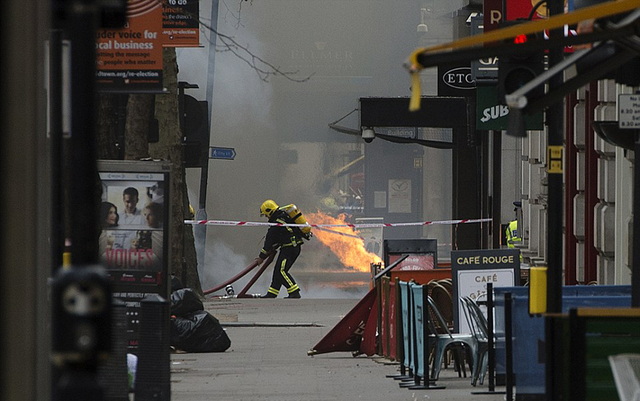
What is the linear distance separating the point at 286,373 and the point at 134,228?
112 inches

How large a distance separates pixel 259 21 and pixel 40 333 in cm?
3810

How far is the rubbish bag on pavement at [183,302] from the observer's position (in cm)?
1675

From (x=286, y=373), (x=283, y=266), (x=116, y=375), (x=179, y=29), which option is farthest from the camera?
(x=283, y=266)

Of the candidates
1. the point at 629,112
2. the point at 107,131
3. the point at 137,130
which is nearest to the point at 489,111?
the point at 137,130

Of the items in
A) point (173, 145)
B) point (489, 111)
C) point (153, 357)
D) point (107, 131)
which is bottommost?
point (153, 357)

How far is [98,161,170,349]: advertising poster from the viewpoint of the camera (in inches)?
517

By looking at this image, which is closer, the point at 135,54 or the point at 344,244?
the point at 135,54

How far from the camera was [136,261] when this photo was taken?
13.2 meters

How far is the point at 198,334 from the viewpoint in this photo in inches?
687

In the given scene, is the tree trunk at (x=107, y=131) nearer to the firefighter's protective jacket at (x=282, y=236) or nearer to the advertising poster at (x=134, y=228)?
the advertising poster at (x=134, y=228)

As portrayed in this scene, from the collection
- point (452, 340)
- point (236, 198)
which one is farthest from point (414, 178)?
point (452, 340)

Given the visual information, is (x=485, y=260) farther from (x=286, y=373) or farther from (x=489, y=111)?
(x=489, y=111)

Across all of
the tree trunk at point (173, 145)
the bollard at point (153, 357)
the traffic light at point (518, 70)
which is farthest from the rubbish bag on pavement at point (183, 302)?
the traffic light at point (518, 70)

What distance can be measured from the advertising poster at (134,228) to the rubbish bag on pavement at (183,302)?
349cm
